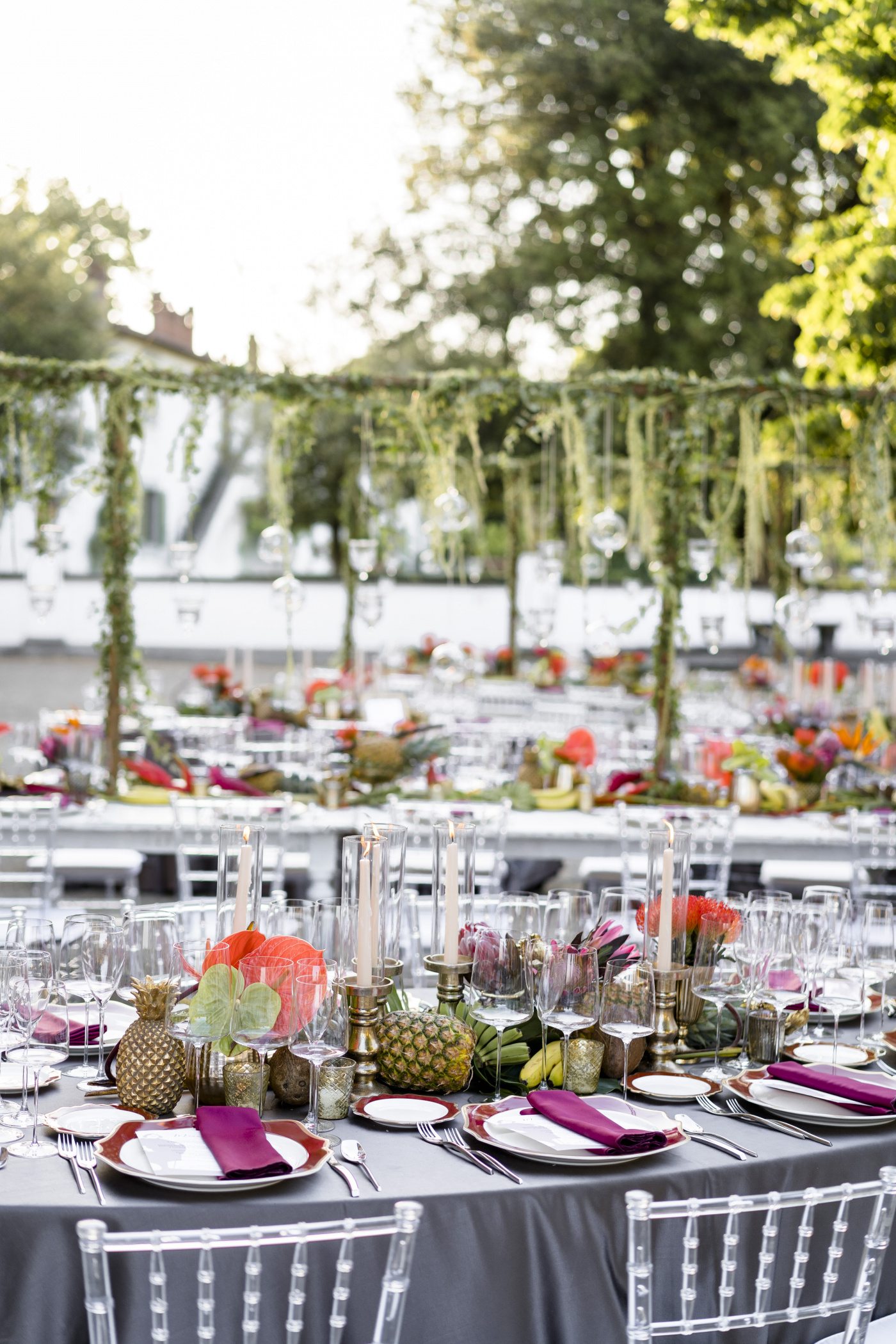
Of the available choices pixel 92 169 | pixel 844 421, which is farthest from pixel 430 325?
pixel 844 421

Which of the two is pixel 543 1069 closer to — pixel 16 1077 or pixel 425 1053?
pixel 425 1053

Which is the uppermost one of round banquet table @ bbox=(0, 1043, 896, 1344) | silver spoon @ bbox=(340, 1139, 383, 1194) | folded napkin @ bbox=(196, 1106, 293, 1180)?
folded napkin @ bbox=(196, 1106, 293, 1180)

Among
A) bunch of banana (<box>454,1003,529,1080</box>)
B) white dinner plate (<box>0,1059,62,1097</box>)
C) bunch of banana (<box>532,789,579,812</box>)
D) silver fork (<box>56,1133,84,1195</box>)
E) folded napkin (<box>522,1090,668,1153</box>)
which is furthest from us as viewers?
bunch of banana (<box>532,789,579,812</box>)

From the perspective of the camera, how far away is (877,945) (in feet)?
8.73

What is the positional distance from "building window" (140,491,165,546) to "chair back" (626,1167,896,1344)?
68.9 feet

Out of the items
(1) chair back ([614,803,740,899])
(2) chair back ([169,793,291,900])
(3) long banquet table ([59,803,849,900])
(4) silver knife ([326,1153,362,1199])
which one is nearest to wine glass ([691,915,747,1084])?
(4) silver knife ([326,1153,362,1199])

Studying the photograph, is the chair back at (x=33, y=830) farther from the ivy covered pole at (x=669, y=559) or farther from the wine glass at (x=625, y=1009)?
the wine glass at (x=625, y=1009)

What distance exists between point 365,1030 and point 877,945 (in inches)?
41.8

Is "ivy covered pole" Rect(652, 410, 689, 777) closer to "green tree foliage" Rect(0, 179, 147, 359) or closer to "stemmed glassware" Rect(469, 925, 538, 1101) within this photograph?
"stemmed glassware" Rect(469, 925, 538, 1101)

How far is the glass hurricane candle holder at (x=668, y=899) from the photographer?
8.01 feet

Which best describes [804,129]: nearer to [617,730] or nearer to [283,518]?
[617,730]

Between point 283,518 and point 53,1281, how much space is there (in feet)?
15.1

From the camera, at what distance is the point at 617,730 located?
8344mm

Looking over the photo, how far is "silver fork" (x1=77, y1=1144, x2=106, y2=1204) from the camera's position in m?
1.85
